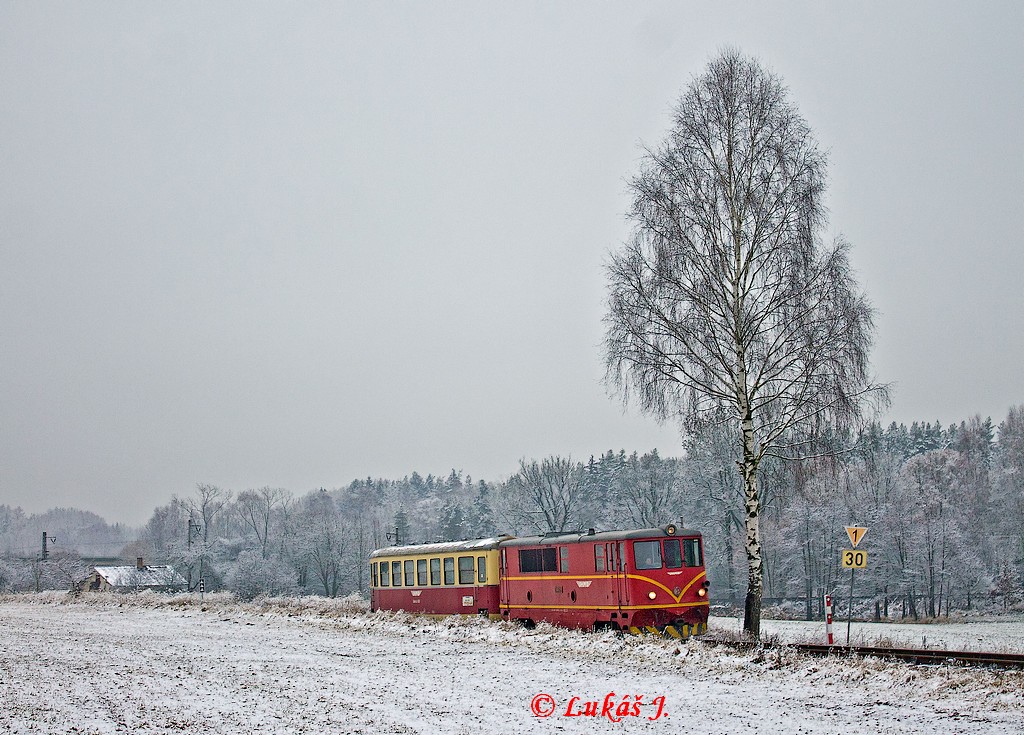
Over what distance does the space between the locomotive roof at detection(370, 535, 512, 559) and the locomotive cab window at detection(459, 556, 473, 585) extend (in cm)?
30

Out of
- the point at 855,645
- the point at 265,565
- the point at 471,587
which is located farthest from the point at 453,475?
the point at 855,645

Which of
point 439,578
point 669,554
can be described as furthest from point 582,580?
point 439,578

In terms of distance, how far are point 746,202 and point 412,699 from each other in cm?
1333

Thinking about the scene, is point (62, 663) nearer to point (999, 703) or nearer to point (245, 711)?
point (245, 711)

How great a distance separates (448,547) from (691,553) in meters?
9.59

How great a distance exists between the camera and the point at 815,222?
879 inches

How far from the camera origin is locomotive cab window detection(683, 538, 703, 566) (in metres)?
23.4

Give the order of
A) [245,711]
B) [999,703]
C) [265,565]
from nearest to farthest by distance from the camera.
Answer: [999,703], [245,711], [265,565]

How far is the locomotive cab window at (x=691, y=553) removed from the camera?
920 inches

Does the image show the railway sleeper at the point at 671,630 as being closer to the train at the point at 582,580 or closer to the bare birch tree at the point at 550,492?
the train at the point at 582,580

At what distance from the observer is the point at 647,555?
23.0 m

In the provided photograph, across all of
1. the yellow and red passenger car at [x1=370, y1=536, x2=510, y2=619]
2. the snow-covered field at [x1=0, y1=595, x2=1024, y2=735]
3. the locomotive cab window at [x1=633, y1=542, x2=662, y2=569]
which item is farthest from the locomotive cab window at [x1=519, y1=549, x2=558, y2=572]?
the locomotive cab window at [x1=633, y1=542, x2=662, y2=569]

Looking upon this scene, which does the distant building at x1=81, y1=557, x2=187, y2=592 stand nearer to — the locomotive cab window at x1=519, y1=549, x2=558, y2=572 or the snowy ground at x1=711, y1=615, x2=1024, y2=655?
the snowy ground at x1=711, y1=615, x2=1024, y2=655

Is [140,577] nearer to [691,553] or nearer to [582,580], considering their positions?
[582,580]
